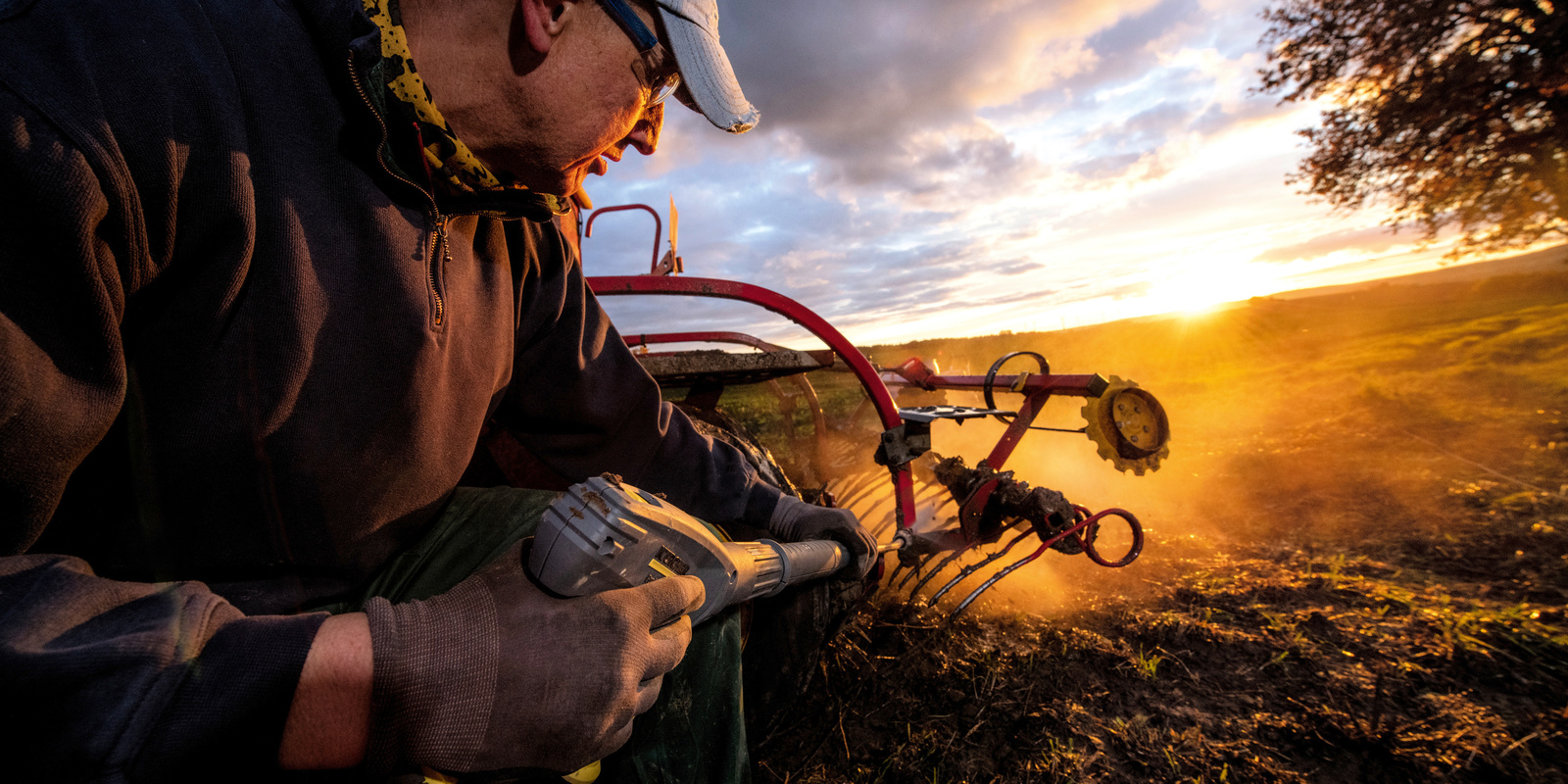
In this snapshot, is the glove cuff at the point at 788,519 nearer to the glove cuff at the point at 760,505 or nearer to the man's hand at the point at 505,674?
the glove cuff at the point at 760,505

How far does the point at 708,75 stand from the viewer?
151 centimetres

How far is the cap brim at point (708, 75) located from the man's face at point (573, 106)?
0.25ft

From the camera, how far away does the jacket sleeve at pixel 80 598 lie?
59 centimetres

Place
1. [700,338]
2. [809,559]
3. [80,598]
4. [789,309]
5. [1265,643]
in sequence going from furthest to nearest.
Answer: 1. [700,338]
2. [789,309]
3. [1265,643]
4. [809,559]
5. [80,598]

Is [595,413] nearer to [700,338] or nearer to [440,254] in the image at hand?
[440,254]

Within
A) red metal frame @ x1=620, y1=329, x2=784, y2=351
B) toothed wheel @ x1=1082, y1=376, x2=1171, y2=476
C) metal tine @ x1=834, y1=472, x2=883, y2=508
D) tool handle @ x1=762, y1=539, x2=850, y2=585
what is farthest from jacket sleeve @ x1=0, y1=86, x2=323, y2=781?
metal tine @ x1=834, y1=472, x2=883, y2=508

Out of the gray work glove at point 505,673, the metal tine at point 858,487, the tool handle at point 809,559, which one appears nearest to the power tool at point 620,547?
the gray work glove at point 505,673

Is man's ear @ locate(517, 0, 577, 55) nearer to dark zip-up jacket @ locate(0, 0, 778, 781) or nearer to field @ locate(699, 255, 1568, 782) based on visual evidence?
dark zip-up jacket @ locate(0, 0, 778, 781)

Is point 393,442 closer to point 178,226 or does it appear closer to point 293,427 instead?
point 293,427

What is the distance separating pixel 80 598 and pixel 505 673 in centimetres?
52

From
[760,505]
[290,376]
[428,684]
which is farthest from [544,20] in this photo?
[760,505]

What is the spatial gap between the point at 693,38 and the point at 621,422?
1.23m

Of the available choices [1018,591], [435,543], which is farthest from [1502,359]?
[435,543]

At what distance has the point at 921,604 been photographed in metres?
3.12
